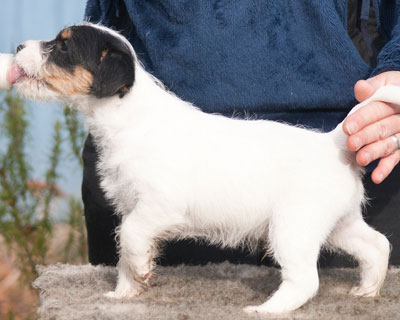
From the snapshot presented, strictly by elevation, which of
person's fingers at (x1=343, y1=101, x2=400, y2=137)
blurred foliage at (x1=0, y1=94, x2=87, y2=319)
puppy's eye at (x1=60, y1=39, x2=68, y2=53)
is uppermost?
puppy's eye at (x1=60, y1=39, x2=68, y2=53)

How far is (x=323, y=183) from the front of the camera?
2.09 m

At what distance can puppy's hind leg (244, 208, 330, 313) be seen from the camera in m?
2.03

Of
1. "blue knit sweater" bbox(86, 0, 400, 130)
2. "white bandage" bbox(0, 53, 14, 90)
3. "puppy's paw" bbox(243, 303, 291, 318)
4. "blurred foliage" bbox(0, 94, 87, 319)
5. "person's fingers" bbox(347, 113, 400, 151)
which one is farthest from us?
"blurred foliage" bbox(0, 94, 87, 319)

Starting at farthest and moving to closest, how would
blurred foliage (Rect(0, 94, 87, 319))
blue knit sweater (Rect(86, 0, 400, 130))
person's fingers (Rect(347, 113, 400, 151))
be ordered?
blurred foliage (Rect(0, 94, 87, 319)) → blue knit sweater (Rect(86, 0, 400, 130)) → person's fingers (Rect(347, 113, 400, 151))

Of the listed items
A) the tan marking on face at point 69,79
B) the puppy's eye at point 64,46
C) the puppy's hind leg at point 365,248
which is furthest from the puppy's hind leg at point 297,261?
the puppy's eye at point 64,46

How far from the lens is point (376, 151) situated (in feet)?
7.13

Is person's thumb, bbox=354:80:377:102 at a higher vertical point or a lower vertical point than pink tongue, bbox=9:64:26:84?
lower

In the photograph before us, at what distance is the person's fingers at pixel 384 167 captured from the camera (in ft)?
7.47

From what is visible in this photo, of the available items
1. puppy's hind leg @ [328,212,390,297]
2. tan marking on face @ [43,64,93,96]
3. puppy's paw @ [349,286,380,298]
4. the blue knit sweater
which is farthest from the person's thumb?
tan marking on face @ [43,64,93,96]

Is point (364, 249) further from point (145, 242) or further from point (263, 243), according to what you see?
point (145, 242)

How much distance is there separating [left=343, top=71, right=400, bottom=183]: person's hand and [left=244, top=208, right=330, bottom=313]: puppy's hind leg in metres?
0.32

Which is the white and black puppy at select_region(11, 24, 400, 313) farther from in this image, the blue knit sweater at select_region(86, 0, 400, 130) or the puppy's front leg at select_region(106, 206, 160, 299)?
the blue knit sweater at select_region(86, 0, 400, 130)

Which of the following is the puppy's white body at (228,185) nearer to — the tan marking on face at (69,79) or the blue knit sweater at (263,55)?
the tan marking on face at (69,79)

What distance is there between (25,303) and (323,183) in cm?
266
